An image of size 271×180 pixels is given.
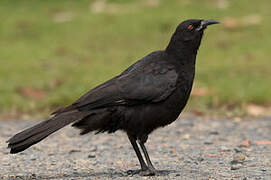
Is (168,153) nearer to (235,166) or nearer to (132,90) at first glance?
(235,166)

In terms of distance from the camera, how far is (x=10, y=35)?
16.5 m

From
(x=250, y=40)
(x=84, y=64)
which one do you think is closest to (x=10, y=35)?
(x=84, y=64)

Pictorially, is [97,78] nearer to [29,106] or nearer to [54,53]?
[29,106]

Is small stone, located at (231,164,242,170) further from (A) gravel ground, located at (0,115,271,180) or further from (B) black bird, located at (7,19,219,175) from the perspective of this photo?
(B) black bird, located at (7,19,219,175)

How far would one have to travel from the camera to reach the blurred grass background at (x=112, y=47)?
10.1 metres

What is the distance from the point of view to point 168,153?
677 cm

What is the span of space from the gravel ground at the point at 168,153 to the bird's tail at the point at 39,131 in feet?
1.58

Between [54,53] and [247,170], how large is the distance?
9.84 m

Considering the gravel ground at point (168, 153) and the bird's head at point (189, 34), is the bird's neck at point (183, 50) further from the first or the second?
the gravel ground at point (168, 153)

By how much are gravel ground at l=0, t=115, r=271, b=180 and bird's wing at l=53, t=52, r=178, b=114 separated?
2.12 feet

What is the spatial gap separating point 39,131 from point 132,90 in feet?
2.85

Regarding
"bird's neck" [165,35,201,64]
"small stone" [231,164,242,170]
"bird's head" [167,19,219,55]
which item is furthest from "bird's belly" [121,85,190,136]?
"small stone" [231,164,242,170]

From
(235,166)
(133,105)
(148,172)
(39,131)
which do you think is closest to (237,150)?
(235,166)

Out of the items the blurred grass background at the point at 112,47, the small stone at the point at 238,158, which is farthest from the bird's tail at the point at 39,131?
the blurred grass background at the point at 112,47
